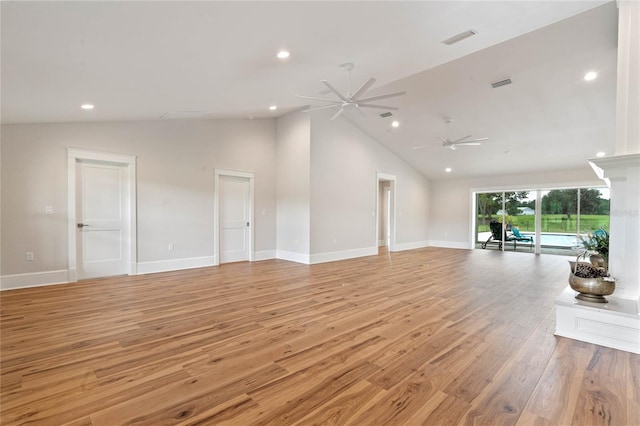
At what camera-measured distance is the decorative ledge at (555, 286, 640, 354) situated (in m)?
2.47

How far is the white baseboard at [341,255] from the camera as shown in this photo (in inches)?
268

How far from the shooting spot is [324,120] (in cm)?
695

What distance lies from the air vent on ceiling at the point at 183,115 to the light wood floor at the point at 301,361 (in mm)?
3114

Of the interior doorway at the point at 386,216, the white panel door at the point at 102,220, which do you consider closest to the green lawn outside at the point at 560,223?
the interior doorway at the point at 386,216

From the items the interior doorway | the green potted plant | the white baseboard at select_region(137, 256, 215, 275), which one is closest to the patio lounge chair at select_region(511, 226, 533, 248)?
the interior doorway

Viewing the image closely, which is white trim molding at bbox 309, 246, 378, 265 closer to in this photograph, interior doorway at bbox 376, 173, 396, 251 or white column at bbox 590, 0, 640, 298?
interior doorway at bbox 376, 173, 396, 251

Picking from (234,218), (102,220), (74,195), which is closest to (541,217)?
(234,218)

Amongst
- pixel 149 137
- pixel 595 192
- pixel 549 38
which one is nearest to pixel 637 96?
pixel 549 38

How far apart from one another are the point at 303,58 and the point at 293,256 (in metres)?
4.54

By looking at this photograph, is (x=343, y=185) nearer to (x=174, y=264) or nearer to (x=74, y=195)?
(x=174, y=264)

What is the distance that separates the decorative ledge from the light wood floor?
11cm

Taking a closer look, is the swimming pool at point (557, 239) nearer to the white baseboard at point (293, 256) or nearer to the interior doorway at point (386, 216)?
the interior doorway at point (386, 216)

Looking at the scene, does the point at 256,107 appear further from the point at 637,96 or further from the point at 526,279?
the point at 526,279

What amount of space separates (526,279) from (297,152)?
5.33 m
